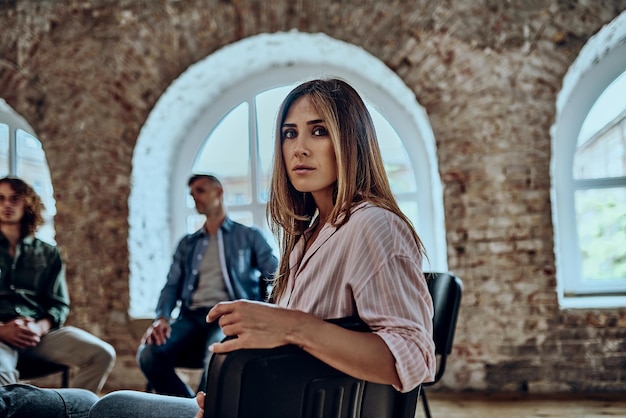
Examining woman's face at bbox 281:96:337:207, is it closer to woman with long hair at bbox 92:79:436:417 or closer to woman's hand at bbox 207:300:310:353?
woman with long hair at bbox 92:79:436:417

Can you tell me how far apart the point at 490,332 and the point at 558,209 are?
100 centimetres

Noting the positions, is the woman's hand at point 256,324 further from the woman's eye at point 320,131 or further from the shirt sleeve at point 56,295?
the shirt sleeve at point 56,295

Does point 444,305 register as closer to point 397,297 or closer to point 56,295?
point 397,297

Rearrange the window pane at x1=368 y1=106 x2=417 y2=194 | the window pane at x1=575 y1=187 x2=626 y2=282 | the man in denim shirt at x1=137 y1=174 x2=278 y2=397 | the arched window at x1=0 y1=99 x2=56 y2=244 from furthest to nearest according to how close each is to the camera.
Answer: the arched window at x1=0 y1=99 x2=56 y2=244 < the window pane at x1=368 y1=106 x2=417 y2=194 < the window pane at x1=575 y1=187 x2=626 y2=282 < the man in denim shirt at x1=137 y1=174 x2=278 y2=397

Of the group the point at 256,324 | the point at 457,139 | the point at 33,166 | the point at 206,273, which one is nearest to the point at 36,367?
the point at 206,273

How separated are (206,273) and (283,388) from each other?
111 inches

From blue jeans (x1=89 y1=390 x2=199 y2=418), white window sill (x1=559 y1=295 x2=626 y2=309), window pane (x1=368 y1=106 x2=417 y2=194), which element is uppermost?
window pane (x1=368 y1=106 x2=417 y2=194)

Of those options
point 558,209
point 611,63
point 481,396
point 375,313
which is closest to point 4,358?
point 375,313

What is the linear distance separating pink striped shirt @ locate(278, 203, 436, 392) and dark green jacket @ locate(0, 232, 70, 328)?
2.54 metres

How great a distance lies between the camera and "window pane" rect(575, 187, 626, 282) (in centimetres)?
430

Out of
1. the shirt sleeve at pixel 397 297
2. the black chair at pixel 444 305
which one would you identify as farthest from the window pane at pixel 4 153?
the shirt sleeve at pixel 397 297

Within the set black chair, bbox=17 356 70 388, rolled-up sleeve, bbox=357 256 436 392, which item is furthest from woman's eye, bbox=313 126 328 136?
black chair, bbox=17 356 70 388

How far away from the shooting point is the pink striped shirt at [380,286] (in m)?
1.01

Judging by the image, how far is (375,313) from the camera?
1.02 m
